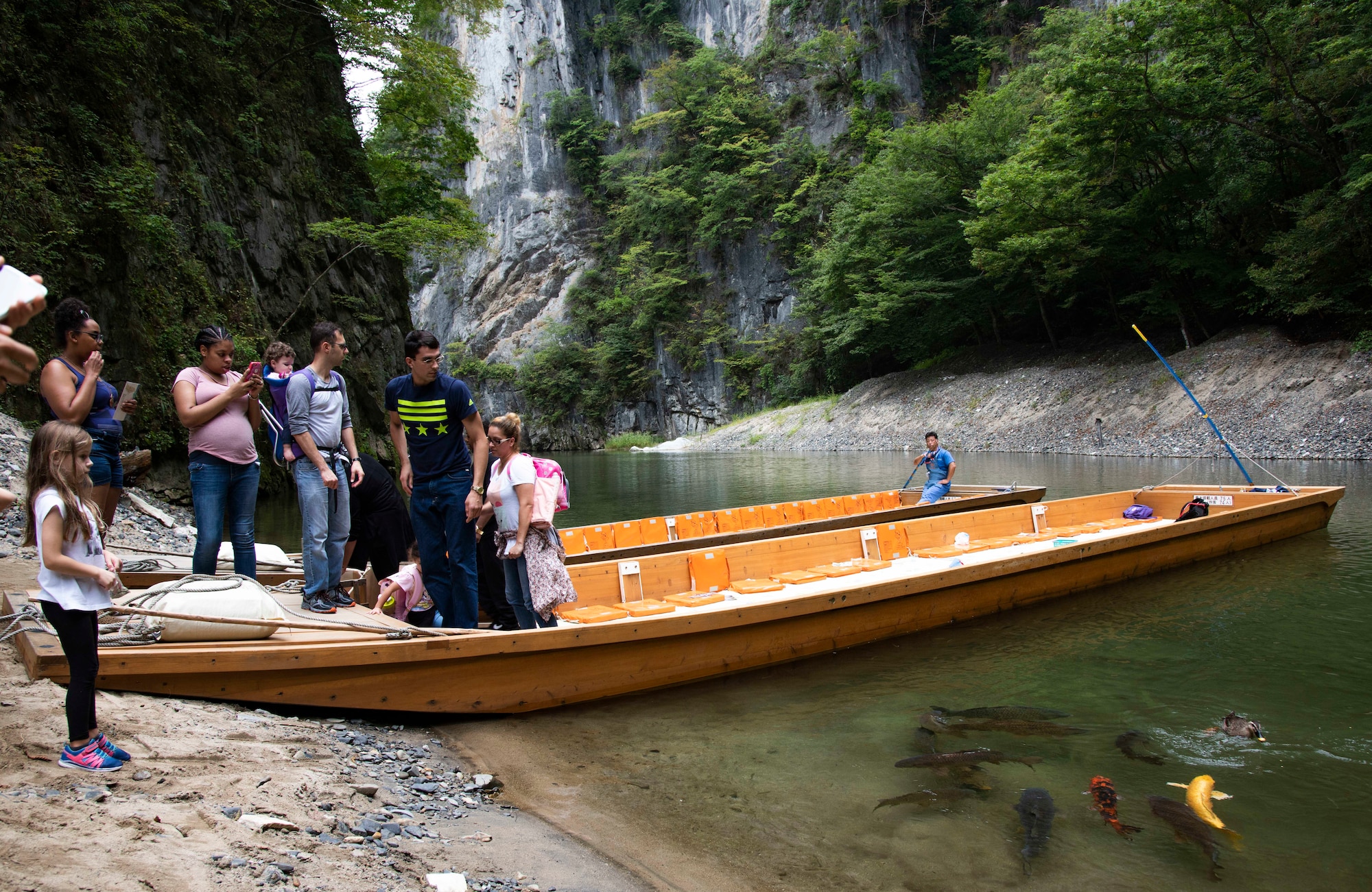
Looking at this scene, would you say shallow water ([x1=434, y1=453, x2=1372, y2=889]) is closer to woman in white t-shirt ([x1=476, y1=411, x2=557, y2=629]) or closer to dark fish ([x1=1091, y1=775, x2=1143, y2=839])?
dark fish ([x1=1091, y1=775, x2=1143, y2=839])

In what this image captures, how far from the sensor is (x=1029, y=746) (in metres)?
4.15

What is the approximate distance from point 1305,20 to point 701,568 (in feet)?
75.9

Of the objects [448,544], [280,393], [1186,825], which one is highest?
[280,393]

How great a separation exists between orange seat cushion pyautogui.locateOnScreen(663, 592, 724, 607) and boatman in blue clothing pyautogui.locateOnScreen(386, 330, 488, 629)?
1830mm

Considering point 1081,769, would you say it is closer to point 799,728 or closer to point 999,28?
point 799,728

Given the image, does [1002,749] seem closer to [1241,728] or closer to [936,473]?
[1241,728]

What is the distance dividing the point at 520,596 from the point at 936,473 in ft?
24.8

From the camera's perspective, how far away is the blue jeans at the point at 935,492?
10773 mm

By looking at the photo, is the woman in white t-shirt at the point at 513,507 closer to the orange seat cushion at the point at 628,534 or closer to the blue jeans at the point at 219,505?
the blue jeans at the point at 219,505

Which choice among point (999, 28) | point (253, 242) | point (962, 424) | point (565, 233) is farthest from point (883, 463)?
point (565, 233)

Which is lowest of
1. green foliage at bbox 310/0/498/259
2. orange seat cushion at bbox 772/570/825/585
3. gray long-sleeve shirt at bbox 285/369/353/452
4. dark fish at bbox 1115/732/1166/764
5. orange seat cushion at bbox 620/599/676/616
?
dark fish at bbox 1115/732/1166/764

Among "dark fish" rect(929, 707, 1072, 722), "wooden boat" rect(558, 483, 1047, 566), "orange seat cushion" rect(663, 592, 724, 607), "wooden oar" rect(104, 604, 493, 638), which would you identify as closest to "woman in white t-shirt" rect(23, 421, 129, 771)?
"wooden oar" rect(104, 604, 493, 638)

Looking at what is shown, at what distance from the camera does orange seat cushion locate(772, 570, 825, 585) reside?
7.01m

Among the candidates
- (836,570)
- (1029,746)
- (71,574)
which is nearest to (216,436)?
(71,574)
